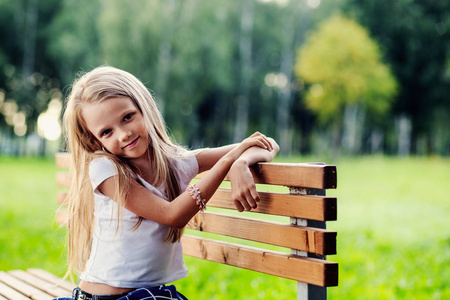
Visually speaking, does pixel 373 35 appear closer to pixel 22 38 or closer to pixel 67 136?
pixel 22 38

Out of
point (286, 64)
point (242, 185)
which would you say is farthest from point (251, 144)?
point (286, 64)

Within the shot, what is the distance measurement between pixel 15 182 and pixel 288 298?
11949 millimetres

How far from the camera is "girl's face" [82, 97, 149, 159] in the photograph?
2.17 metres

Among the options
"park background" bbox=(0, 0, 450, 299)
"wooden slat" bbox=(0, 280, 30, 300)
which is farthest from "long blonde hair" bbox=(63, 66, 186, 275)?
"park background" bbox=(0, 0, 450, 299)

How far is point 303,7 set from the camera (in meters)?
32.8

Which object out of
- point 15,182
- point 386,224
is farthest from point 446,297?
point 15,182

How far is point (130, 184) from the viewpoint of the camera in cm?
216

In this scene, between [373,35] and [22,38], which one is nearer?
[22,38]

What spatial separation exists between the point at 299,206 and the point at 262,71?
33.3 metres

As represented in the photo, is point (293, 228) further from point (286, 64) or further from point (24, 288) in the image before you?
point (286, 64)

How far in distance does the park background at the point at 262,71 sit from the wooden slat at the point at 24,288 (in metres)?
9.87

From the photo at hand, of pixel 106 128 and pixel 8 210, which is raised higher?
pixel 106 128

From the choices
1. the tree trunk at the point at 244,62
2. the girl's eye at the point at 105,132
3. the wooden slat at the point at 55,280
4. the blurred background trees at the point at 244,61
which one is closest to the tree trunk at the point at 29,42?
the blurred background trees at the point at 244,61

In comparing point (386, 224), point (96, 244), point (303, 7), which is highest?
point (303, 7)
